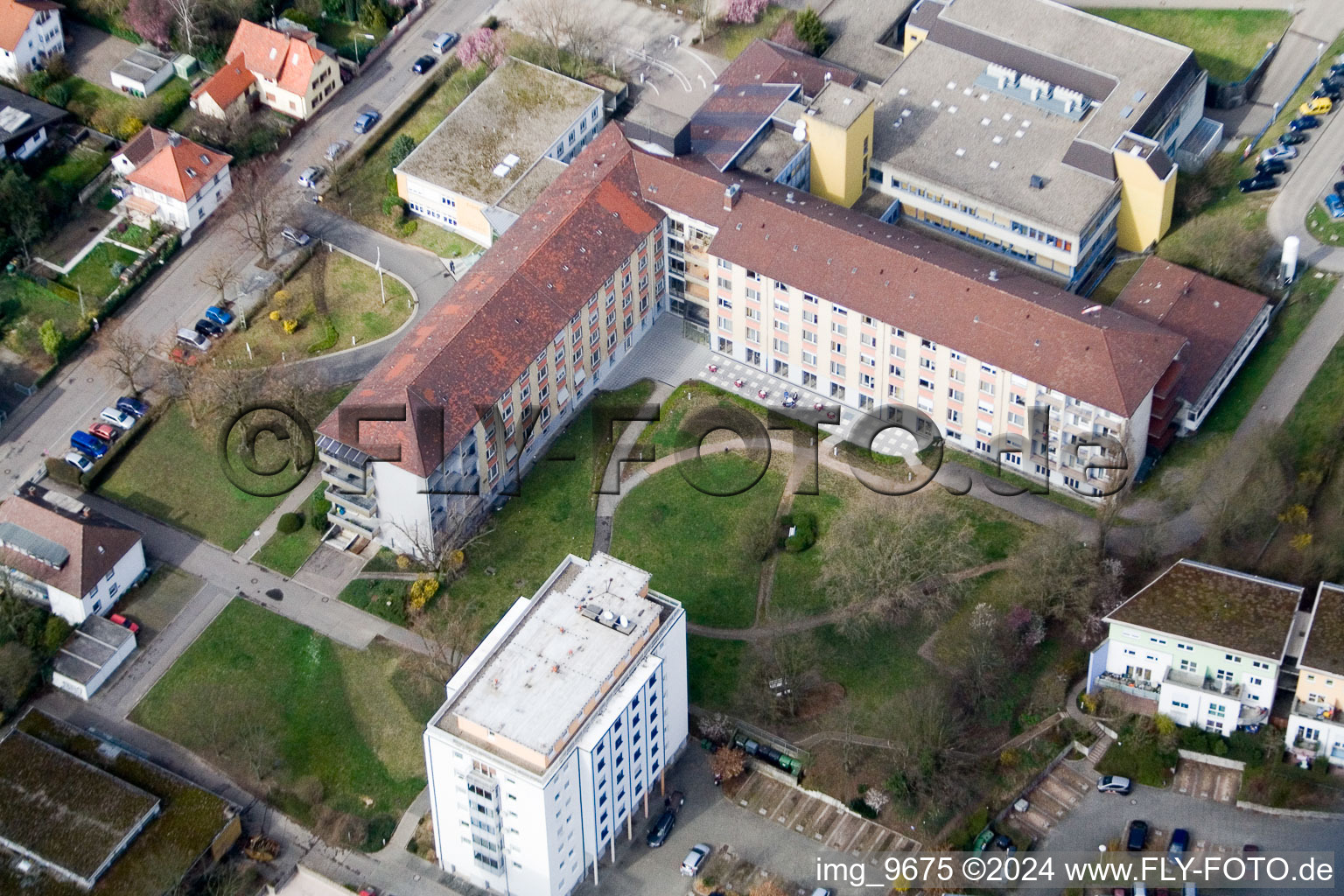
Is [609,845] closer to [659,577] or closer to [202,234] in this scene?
[659,577]

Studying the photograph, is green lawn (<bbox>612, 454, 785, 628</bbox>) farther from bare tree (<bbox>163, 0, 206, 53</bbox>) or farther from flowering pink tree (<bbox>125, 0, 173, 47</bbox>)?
flowering pink tree (<bbox>125, 0, 173, 47</bbox>)

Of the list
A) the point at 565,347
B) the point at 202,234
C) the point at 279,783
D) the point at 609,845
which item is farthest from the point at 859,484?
the point at 202,234

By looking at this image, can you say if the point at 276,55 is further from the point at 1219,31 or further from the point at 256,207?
the point at 1219,31

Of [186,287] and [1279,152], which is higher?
[1279,152]

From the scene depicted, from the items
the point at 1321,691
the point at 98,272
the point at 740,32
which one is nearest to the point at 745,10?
the point at 740,32

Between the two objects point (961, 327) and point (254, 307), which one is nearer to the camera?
point (961, 327)

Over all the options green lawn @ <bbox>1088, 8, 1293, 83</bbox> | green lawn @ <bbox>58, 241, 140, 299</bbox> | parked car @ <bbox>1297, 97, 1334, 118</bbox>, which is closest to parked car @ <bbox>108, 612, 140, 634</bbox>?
green lawn @ <bbox>58, 241, 140, 299</bbox>
